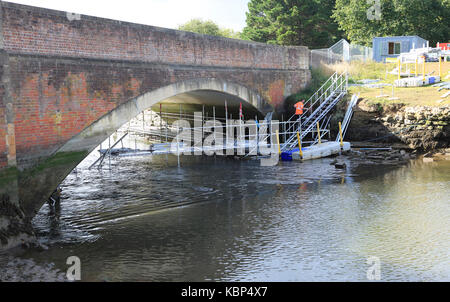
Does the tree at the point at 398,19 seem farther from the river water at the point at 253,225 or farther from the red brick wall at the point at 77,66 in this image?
the red brick wall at the point at 77,66

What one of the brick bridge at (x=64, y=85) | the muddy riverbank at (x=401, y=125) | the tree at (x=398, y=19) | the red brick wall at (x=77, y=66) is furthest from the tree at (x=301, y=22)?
the brick bridge at (x=64, y=85)

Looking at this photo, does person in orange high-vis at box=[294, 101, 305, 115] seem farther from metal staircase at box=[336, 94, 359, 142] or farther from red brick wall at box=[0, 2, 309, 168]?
red brick wall at box=[0, 2, 309, 168]

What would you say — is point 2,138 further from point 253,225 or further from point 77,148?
point 253,225

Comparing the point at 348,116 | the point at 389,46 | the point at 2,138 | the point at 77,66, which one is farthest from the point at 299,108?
the point at 389,46

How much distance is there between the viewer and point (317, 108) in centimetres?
2681

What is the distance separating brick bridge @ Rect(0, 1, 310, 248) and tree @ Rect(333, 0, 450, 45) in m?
27.6

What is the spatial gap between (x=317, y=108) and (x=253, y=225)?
48.3 ft

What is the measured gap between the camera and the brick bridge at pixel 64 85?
481 inches

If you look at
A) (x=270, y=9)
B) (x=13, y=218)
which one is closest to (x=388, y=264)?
(x=13, y=218)

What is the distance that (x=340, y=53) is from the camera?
115ft

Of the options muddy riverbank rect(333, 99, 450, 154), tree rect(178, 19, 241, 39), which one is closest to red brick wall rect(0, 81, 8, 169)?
muddy riverbank rect(333, 99, 450, 154)

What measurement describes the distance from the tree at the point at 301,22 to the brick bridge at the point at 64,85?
2794 cm

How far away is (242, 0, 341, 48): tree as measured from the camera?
1853 inches

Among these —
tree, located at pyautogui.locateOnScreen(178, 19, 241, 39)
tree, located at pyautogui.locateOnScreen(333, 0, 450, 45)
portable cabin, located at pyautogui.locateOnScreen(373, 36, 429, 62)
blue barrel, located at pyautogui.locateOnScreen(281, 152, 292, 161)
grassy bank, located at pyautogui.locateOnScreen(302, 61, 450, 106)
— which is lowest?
blue barrel, located at pyautogui.locateOnScreen(281, 152, 292, 161)
